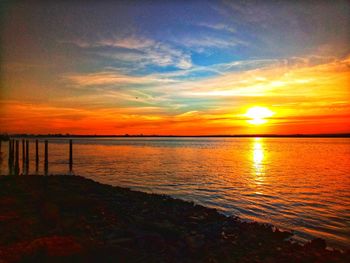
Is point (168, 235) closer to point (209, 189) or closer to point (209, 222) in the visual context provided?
point (209, 222)

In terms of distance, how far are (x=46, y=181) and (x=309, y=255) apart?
20.3 meters

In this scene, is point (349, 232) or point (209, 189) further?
point (209, 189)

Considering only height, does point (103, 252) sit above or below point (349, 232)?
above

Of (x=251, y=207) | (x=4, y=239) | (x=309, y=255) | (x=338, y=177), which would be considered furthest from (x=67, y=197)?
(x=338, y=177)

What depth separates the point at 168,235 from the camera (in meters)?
10.7

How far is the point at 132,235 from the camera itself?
34.1 ft

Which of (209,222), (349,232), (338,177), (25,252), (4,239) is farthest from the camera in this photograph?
(338,177)

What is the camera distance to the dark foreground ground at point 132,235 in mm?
8430

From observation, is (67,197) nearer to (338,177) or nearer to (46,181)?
(46,181)

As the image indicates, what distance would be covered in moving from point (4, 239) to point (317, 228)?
13847 millimetres

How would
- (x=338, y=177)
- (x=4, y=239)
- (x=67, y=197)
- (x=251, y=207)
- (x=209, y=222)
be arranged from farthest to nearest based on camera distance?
1. (x=338, y=177)
2. (x=251, y=207)
3. (x=67, y=197)
4. (x=209, y=222)
5. (x=4, y=239)

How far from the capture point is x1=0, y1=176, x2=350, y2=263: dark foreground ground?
8.43 meters

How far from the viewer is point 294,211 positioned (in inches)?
691

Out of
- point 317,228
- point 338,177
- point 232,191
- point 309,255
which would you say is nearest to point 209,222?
point 309,255
